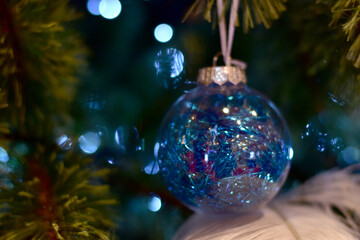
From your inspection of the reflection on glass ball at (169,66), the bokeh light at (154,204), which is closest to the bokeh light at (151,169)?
the bokeh light at (154,204)

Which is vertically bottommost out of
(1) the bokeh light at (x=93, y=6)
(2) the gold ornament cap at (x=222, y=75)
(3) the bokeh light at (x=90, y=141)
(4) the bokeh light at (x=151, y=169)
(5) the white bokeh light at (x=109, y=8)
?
(4) the bokeh light at (x=151, y=169)

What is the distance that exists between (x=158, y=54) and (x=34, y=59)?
30cm

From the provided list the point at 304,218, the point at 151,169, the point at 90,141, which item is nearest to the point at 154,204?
the point at 151,169

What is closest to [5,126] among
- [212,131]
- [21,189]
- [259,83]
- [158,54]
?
[21,189]

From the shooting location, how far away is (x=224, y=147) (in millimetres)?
440

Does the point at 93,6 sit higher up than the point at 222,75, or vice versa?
the point at 93,6

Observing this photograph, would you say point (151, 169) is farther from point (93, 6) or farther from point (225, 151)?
point (93, 6)

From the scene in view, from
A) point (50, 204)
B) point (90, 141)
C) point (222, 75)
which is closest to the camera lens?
point (50, 204)

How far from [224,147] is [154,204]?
10.9 inches

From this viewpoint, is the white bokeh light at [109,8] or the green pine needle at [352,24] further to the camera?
the white bokeh light at [109,8]

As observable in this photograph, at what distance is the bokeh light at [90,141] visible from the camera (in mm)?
578

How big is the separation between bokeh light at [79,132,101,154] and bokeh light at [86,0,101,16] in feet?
0.83

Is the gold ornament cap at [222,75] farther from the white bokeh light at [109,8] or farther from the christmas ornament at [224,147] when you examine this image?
the white bokeh light at [109,8]

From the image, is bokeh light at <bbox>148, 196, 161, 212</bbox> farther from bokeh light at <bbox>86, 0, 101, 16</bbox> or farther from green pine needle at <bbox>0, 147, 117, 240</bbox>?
bokeh light at <bbox>86, 0, 101, 16</bbox>
